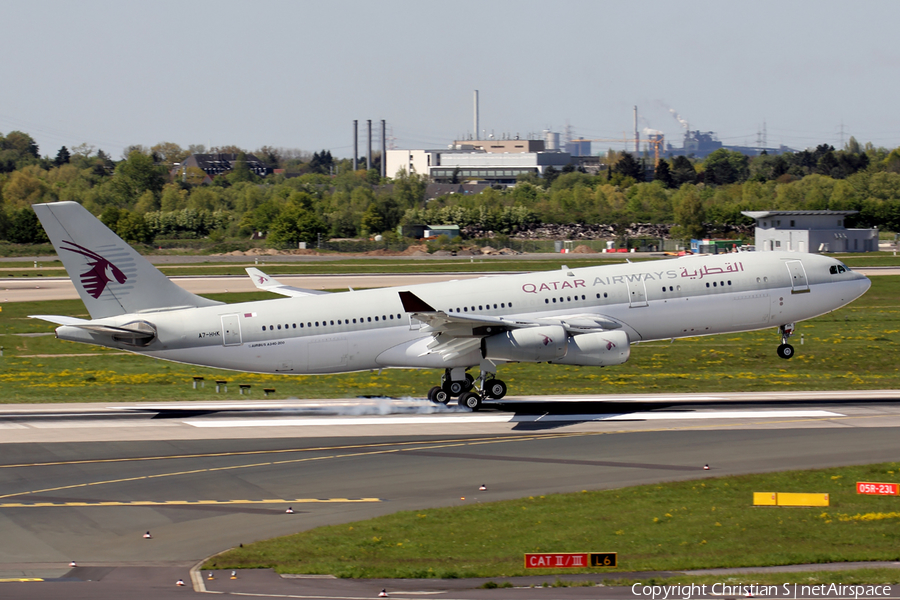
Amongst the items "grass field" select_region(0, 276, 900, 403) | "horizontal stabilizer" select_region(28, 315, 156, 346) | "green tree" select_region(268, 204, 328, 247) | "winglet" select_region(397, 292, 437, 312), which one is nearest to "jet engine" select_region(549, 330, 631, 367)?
"grass field" select_region(0, 276, 900, 403)

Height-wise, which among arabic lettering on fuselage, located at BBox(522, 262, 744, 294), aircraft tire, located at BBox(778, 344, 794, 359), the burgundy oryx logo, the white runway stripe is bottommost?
the white runway stripe

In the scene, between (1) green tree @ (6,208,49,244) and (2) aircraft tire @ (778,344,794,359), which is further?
(1) green tree @ (6,208,49,244)

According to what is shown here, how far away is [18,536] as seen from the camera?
930 inches

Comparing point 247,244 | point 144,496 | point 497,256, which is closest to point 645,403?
point 144,496

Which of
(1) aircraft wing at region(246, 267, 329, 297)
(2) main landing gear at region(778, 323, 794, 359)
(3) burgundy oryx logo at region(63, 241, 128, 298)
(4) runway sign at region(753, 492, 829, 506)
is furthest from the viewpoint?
(1) aircraft wing at region(246, 267, 329, 297)

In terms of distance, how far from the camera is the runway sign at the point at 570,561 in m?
20.6

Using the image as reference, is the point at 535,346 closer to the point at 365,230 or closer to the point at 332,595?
the point at 332,595

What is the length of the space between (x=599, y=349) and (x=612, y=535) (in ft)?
56.0

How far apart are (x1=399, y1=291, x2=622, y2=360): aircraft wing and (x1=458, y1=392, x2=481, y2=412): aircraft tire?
1.98 meters

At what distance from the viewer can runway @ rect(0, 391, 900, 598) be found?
79.4ft

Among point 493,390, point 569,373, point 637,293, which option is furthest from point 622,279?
point 569,373

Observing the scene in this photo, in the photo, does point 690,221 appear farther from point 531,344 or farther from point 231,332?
point 231,332

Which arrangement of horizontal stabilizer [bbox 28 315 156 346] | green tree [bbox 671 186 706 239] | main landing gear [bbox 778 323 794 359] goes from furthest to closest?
green tree [bbox 671 186 706 239] < main landing gear [bbox 778 323 794 359] < horizontal stabilizer [bbox 28 315 156 346]

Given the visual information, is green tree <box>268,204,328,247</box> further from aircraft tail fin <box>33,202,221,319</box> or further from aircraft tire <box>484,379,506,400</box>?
aircraft tire <box>484,379,506,400</box>
